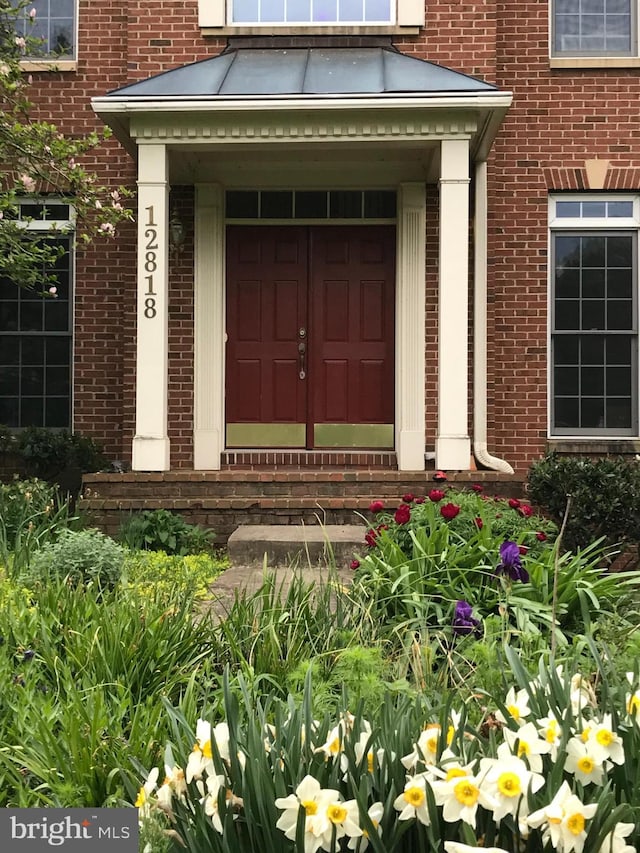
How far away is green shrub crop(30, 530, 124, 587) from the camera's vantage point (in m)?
4.98

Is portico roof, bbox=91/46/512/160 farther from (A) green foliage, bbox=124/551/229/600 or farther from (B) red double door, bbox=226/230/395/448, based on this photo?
(A) green foliage, bbox=124/551/229/600

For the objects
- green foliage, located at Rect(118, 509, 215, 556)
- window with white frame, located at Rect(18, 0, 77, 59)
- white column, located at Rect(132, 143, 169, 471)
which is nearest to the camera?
green foliage, located at Rect(118, 509, 215, 556)

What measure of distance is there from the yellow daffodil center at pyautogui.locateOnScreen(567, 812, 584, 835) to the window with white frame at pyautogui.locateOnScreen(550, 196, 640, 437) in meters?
7.69

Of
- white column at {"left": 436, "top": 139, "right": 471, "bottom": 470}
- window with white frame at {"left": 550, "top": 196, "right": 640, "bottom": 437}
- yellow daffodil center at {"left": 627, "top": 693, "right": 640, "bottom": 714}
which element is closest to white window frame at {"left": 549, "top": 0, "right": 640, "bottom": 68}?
window with white frame at {"left": 550, "top": 196, "right": 640, "bottom": 437}

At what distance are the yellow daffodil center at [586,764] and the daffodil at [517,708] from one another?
197 millimetres

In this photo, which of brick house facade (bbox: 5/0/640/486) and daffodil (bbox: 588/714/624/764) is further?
brick house facade (bbox: 5/0/640/486)

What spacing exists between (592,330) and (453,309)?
8.09 ft

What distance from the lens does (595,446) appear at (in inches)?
345

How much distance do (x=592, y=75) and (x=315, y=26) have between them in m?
2.98

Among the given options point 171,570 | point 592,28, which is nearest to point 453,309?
point 171,570

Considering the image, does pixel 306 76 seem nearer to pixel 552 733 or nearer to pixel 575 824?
pixel 552 733

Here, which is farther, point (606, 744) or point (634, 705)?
point (634, 705)

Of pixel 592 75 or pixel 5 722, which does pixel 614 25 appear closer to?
pixel 592 75

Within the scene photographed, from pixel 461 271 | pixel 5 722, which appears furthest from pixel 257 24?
pixel 5 722
